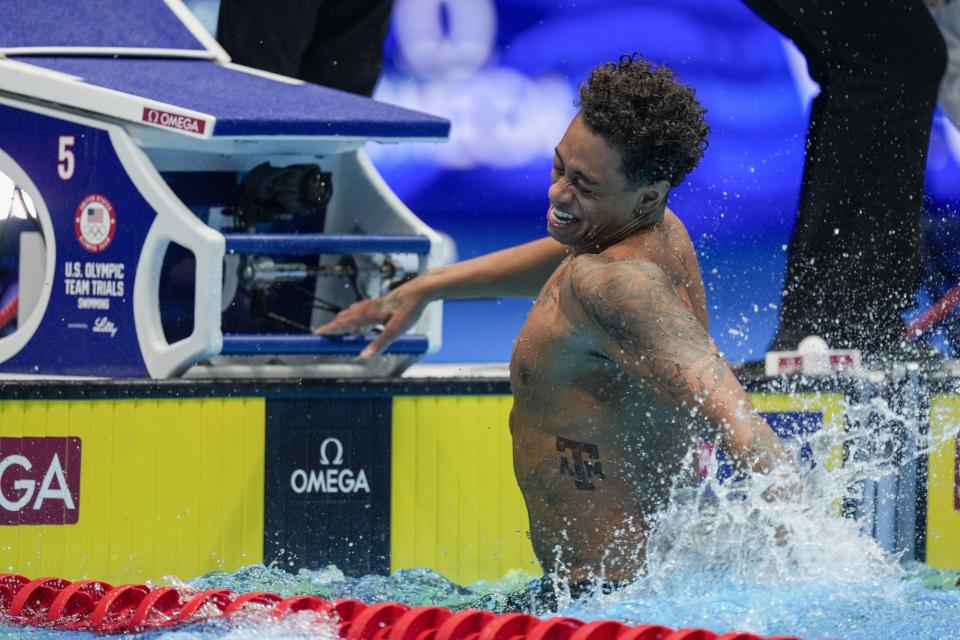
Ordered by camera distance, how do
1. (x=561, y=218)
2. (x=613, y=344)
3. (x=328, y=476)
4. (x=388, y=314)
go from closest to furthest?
(x=613, y=344) → (x=561, y=218) → (x=388, y=314) → (x=328, y=476)

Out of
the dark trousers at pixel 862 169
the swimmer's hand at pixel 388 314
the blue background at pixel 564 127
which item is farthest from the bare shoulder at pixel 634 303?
the blue background at pixel 564 127

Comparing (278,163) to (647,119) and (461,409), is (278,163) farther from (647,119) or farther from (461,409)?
(647,119)

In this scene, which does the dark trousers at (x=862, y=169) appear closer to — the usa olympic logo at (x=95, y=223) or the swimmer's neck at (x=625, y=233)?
the usa olympic logo at (x=95, y=223)

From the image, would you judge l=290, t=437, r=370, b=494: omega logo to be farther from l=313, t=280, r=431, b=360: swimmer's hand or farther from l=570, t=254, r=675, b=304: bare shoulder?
l=570, t=254, r=675, b=304: bare shoulder

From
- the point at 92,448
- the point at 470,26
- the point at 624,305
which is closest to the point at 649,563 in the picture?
the point at 624,305

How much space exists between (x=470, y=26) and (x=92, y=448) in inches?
113

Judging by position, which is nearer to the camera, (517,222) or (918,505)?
(918,505)

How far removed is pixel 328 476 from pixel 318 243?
67 centimetres

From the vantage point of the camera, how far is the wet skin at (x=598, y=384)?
2666 mm

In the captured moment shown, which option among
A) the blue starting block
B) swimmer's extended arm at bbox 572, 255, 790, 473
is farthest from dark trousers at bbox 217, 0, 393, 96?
swimmer's extended arm at bbox 572, 255, 790, 473

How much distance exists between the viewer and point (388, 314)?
387cm

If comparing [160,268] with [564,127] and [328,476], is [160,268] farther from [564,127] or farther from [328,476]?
[564,127]

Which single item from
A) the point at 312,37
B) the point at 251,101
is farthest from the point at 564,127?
the point at 251,101

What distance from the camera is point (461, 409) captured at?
4.31 metres
